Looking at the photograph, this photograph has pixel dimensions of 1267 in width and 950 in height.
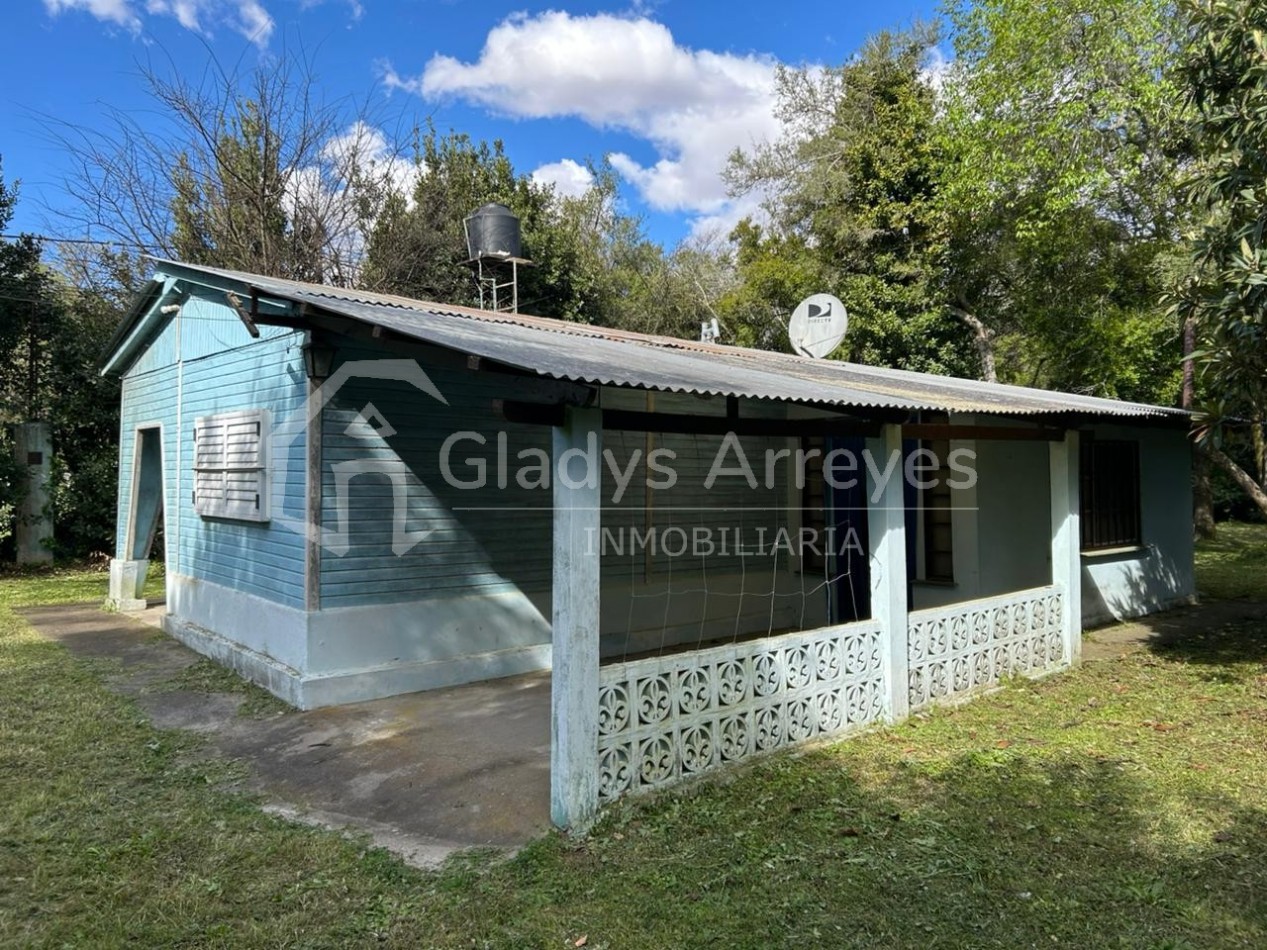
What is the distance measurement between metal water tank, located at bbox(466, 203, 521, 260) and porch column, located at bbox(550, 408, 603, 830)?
8.07m

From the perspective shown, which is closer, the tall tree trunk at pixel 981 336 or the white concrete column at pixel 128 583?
the white concrete column at pixel 128 583

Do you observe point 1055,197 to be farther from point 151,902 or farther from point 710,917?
point 151,902

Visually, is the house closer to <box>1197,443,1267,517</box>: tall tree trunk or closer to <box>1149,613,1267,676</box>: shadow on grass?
<box>1149,613,1267,676</box>: shadow on grass

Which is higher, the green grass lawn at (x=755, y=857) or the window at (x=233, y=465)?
the window at (x=233, y=465)

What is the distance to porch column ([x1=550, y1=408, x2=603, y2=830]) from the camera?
3812 millimetres

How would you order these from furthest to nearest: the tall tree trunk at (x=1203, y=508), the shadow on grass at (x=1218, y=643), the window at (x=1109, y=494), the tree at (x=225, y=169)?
the tall tree trunk at (x=1203, y=508) → the tree at (x=225, y=169) → the window at (x=1109, y=494) → the shadow on grass at (x=1218, y=643)

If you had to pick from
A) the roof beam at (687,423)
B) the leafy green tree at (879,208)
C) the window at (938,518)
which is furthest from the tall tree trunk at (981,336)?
the roof beam at (687,423)

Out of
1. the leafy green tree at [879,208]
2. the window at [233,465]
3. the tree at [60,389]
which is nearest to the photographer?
the window at [233,465]

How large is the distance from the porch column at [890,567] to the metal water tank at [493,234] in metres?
7.37

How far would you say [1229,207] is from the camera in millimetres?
5695

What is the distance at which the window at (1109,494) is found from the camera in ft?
29.4

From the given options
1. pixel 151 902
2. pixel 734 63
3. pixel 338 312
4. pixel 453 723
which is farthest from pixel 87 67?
pixel 734 63

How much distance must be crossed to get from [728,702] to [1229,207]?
498cm

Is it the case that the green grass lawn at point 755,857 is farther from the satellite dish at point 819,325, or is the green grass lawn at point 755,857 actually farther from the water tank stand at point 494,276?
the water tank stand at point 494,276
